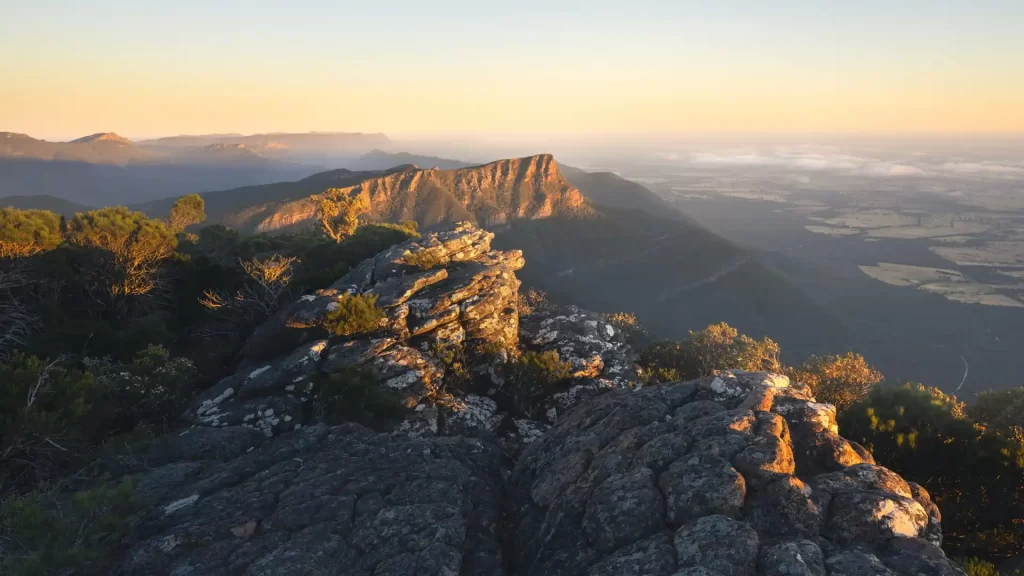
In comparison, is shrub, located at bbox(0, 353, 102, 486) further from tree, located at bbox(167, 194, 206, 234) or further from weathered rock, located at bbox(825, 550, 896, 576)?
tree, located at bbox(167, 194, 206, 234)

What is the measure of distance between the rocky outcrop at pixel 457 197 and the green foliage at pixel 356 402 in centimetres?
14764

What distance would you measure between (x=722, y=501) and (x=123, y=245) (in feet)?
132

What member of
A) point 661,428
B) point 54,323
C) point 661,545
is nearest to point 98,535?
point 661,545

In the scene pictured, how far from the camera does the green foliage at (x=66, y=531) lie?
28.6ft

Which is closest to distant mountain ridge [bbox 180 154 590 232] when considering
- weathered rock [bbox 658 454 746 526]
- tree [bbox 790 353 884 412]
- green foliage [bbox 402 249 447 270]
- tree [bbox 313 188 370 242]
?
tree [bbox 313 188 370 242]

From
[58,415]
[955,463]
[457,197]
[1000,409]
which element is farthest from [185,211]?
[457,197]

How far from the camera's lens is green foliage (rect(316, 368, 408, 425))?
18562 mm

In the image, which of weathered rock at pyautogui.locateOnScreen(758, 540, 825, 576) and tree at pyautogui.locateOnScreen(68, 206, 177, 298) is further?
tree at pyautogui.locateOnScreen(68, 206, 177, 298)

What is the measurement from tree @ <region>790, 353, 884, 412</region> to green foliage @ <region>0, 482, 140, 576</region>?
27211mm

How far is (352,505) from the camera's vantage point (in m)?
10.6

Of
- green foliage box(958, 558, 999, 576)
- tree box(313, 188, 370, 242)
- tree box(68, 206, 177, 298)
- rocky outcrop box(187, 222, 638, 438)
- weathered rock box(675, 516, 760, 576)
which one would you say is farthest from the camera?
tree box(313, 188, 370, 242)

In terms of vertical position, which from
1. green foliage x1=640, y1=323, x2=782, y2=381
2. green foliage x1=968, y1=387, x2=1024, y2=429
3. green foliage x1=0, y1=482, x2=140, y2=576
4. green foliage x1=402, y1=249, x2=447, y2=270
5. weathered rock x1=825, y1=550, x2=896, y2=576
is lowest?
green foliage x1=640, y1=323, x2=782, y2=381

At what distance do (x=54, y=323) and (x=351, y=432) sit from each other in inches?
863

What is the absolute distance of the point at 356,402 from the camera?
18.8 meters
